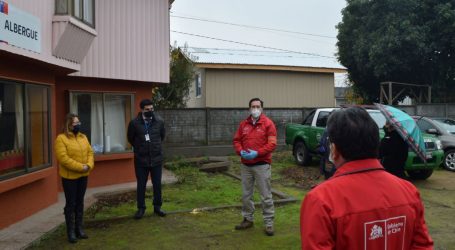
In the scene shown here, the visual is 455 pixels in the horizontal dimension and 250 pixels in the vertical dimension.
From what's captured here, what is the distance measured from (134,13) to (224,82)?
10957 mm

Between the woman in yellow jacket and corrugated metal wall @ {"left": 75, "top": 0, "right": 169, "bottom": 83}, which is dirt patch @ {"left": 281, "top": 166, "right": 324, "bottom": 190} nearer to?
corrugated metal wall @ {"left": 75, "top": 0, "right": 169, "bottom": 83}

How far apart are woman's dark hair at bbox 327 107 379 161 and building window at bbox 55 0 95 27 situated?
22.5 ft

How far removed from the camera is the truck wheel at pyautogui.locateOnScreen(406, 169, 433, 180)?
12.0m

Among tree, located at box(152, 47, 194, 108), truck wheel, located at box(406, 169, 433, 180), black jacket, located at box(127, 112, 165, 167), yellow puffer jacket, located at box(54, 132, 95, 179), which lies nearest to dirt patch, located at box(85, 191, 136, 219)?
black jacket, located at box(127, 112, 165, 167)

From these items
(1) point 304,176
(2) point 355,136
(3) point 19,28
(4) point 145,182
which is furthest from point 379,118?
(2) point 355,136

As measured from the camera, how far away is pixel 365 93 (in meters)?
26.7

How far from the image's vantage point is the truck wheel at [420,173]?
473 inches

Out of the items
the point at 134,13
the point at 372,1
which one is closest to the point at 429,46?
the point at 372,1

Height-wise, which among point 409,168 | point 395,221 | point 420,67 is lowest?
point 409,168

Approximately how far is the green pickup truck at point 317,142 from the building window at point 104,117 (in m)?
5.24

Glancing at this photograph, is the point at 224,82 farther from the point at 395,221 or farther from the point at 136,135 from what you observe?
the point at 395,221

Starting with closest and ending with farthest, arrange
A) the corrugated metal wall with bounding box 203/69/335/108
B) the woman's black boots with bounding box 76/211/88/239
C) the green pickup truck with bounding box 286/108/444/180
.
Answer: the woman's black boots with bounding box 76/211/88/239
the green pickup truck with bounding box 286/108/444/180
the corrugated metal wall with bounding box 203/69/335/108

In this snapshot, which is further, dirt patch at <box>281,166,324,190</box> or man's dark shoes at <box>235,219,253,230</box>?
dirt patch at <box>281,166,324,190</box>

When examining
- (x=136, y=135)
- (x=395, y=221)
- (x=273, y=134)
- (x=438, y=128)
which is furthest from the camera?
(x=438, y=128)
